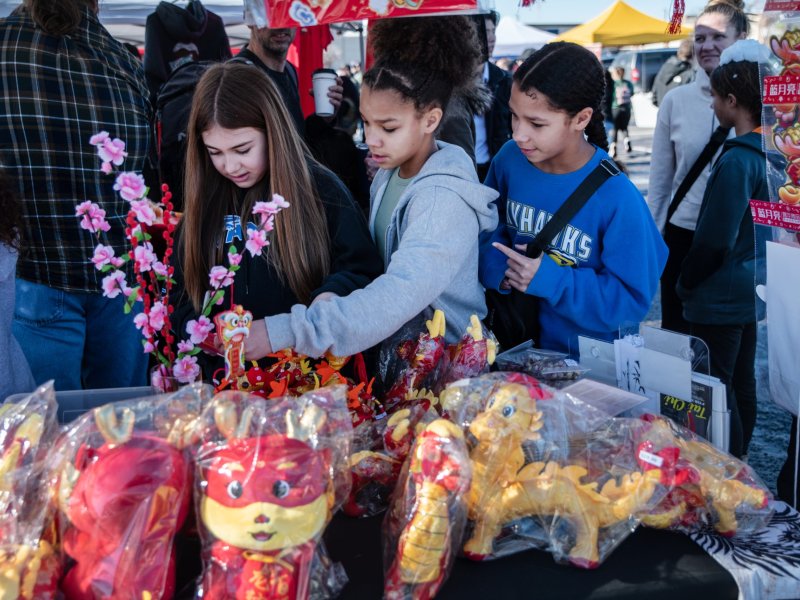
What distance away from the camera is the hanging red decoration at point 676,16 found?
7.06 feet

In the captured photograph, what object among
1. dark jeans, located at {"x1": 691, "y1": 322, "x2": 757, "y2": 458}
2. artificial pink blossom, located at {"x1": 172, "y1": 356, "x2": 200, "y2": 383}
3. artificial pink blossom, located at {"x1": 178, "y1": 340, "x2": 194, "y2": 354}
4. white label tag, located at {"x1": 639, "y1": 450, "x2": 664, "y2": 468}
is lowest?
dark jeans, located at {"x1": 691, "y1": 322, "x2": 757, "y2": 458}

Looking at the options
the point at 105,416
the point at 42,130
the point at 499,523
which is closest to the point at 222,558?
the point at 105,416

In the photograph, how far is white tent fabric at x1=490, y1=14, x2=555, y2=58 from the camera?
1207 centimetres

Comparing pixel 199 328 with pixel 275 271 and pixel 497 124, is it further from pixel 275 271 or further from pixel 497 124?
pixel 497 124

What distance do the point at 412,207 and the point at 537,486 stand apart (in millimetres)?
682

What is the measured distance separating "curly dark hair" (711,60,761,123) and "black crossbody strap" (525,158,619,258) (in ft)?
3.27

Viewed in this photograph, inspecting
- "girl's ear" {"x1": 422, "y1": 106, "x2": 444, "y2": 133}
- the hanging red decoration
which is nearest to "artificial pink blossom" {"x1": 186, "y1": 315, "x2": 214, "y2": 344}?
"girl's ear" {"x1": 422, "y1": 106, "x2": 444, "y2": 133}

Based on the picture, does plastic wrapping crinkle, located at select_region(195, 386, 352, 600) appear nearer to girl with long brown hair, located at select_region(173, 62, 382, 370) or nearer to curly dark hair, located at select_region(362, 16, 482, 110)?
girl with long brown hair, located at select_region(173, 62, 382, 370)

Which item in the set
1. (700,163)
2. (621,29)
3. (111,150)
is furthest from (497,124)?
(621,29)

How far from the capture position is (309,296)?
67.0 inches

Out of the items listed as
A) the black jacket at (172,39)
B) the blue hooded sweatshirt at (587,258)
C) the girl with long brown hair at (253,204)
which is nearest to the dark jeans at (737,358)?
the blue hooded sweatshirt at (587,258)

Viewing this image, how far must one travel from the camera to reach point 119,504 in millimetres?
954

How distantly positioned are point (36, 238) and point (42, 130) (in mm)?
312

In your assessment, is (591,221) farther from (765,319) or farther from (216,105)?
(216,105)
